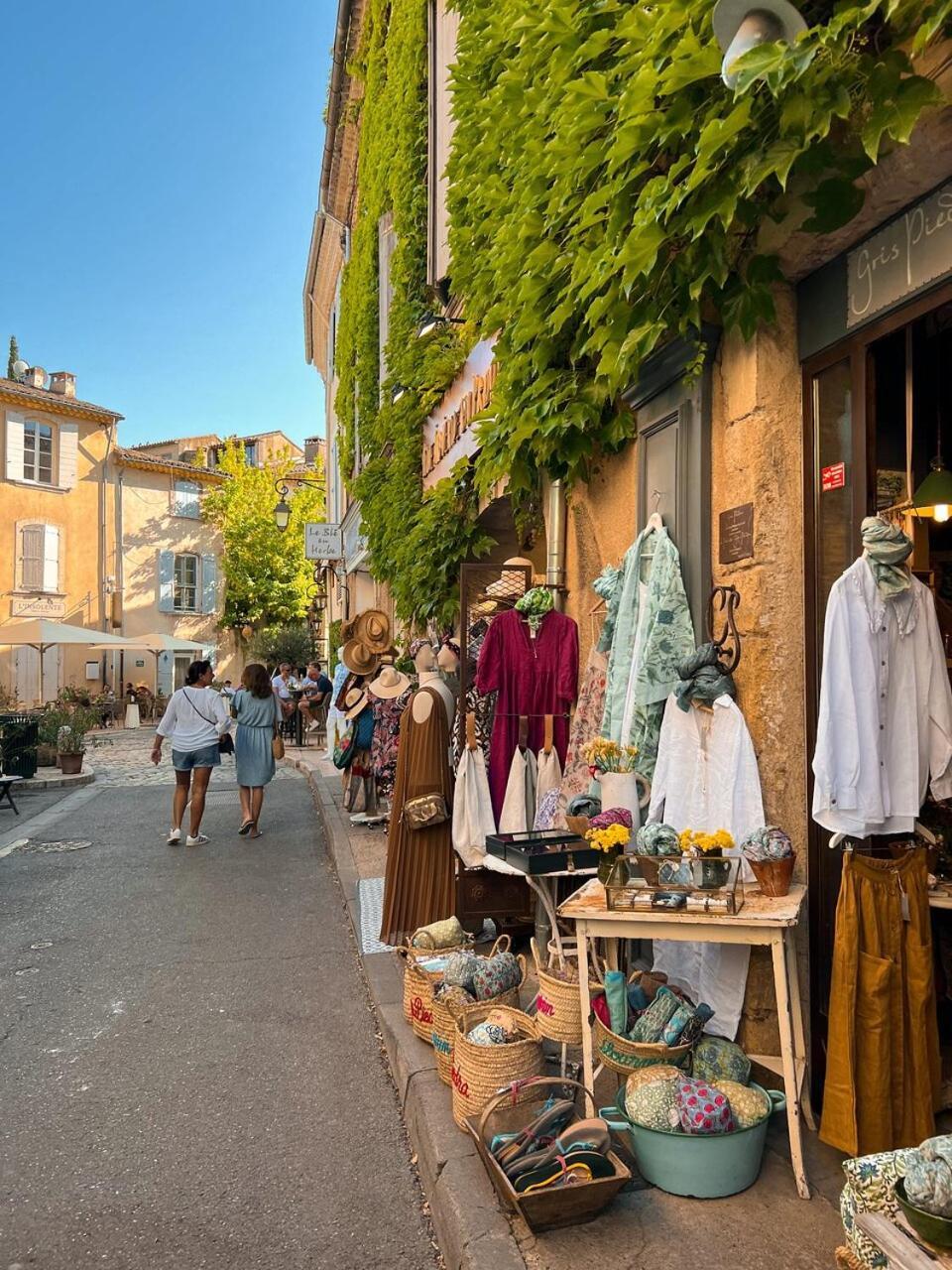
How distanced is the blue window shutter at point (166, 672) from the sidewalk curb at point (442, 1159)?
28.7m

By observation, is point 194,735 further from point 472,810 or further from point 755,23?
point 755,23

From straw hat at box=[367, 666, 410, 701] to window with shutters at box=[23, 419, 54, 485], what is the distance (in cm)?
2447

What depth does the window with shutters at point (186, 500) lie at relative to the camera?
33719 millimetres

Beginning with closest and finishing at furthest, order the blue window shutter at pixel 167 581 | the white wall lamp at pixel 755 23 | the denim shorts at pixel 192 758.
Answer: the white wall lamp at pixel 755 23 → the denim shorts at pixel 192 758 → the blue window shutter at pixel 167 581

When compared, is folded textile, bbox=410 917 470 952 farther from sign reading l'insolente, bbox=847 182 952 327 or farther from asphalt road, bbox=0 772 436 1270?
sign reading l'insolente, bbox=847 182 952 327

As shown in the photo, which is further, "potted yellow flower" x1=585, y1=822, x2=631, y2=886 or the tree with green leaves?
the tree with green leaves

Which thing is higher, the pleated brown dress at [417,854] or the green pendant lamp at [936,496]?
the green pendant lamp at [936,496]

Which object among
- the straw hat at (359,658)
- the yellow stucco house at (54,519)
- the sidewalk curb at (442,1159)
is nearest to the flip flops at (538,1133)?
the sidewalk curb at (442,1159)

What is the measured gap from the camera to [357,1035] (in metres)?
4.56

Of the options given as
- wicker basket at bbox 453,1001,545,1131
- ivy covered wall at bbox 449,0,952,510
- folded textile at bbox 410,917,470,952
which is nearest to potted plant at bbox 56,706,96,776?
ivy covered wall at bbox 449,0,952,510

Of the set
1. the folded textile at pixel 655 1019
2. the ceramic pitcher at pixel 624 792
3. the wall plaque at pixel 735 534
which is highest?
the wall plaque at pixel 735 534

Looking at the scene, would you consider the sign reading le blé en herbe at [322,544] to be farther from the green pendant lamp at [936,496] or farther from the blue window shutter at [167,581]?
the blue window shutter at [167,581]

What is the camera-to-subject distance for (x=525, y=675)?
5.29 meters

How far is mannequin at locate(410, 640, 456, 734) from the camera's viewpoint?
18.7 ft
